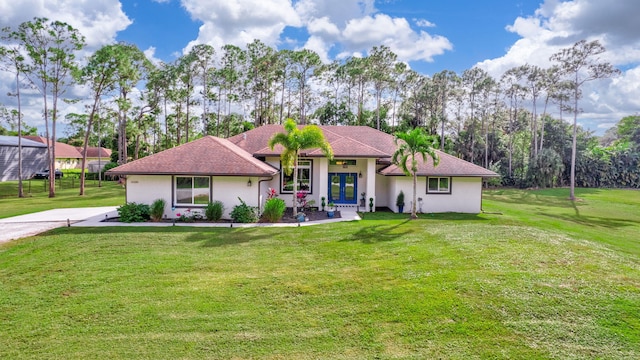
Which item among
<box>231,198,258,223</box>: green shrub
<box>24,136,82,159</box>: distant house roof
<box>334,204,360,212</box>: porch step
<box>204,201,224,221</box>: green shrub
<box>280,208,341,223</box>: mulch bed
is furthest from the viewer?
<box>24,136,82,159</box>: distant house roof

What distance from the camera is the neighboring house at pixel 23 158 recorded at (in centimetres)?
3928

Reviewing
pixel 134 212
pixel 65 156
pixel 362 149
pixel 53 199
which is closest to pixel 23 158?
pixel 65 156

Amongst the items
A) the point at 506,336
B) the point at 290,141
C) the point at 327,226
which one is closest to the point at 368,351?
the point at 506,336

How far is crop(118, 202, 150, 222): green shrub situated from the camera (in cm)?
1462

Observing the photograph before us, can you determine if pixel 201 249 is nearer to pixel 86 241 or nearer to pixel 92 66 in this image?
pixel 86 241

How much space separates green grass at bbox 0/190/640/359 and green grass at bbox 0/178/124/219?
33.9 ft

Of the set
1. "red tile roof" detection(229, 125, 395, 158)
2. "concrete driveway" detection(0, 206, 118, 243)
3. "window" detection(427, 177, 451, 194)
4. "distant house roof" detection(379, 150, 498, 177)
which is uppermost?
"red tile roof" detection(229, 125, 395, 158)

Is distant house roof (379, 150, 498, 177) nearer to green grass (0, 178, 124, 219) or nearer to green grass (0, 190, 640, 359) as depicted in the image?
green grass (0, 190, 640, 359)

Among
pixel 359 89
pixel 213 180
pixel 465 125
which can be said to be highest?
pixel 359 89

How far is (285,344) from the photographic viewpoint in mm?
5336

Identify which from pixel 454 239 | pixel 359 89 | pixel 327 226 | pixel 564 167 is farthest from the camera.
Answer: pixel 359 89

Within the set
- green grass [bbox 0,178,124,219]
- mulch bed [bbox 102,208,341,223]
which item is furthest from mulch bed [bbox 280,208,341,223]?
green grass [bbox 0,178,124,219]

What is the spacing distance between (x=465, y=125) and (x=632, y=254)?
1641 inches

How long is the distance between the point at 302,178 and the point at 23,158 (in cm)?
4156
